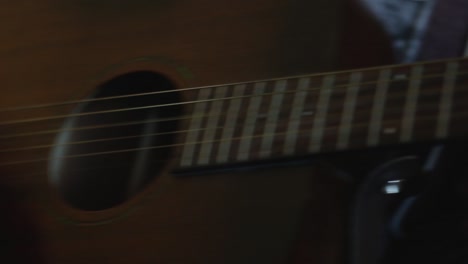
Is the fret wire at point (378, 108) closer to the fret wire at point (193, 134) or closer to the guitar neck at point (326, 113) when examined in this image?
the guitar neck at point (326, 113)

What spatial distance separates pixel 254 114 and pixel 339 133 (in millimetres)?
99

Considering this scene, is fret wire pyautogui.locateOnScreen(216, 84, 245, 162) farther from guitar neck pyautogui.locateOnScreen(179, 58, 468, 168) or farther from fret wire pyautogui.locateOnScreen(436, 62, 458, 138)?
fret wire pyautogui.locateOnScreen(436, 62, 458, 138)

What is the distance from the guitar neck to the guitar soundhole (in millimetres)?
72

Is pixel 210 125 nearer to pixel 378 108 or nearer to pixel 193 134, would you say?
pixel 193 134

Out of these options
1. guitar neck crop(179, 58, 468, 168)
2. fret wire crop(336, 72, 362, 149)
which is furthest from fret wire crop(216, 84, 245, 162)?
fret wire crop(336, 72, 362, 149)

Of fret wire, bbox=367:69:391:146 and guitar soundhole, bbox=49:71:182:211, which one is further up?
guitar soundhole, bbox=49:71:182:211

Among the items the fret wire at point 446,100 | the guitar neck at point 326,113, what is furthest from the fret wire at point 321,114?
the fret wire at point 446,100

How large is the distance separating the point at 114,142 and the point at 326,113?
29cm

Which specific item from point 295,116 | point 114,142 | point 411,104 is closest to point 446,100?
point 411,104

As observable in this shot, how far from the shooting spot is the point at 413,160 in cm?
68

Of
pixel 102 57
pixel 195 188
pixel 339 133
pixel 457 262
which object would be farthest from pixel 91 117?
pixel 457 262

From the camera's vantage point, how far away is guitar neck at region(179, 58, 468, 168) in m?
0.57

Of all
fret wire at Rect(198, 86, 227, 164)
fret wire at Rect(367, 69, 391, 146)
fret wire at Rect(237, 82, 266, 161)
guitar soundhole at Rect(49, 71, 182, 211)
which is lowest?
fret wire at Rect(367, 69, 391, 146)

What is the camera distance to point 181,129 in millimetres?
703
